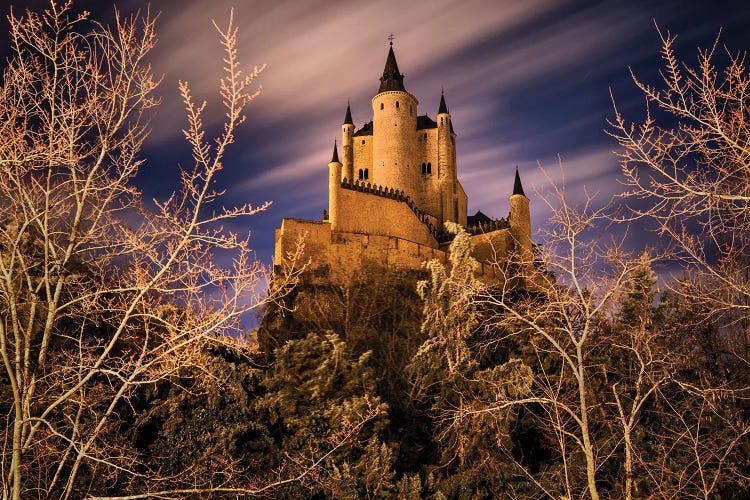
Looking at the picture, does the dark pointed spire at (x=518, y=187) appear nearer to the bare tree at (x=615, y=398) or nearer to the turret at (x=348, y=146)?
the turret at (x=348, y=146)

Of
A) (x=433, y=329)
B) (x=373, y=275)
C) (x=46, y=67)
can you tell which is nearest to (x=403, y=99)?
(x=373, y=275)

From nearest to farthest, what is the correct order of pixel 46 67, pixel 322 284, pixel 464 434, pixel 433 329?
pixel 46 67
pixel 464 434
pixel 433 329
pixel 322 284

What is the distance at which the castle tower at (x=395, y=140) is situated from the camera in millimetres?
47844

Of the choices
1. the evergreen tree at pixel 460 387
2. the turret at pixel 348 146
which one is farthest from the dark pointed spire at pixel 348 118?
the evergreen tree at pixel 460 387

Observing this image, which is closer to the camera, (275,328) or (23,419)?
(23,419)

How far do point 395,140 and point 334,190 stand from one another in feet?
39.0

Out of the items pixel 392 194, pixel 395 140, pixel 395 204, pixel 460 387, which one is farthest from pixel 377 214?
pixel 460 387

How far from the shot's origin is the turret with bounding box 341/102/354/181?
4951 cm

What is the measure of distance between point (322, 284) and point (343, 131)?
20.8m

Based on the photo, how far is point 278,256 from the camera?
114 feet

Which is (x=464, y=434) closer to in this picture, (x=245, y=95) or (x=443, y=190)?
(x=245, y=95)

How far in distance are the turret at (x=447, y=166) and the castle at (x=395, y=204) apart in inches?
3.2

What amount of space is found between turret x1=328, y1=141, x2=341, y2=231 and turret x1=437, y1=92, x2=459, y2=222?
11.6m

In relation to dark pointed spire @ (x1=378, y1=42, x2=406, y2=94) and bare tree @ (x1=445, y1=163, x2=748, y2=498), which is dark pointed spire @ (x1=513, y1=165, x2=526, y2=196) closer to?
dark pointed spire @ (x1=378, y1=42, x2=406, y2=94)
